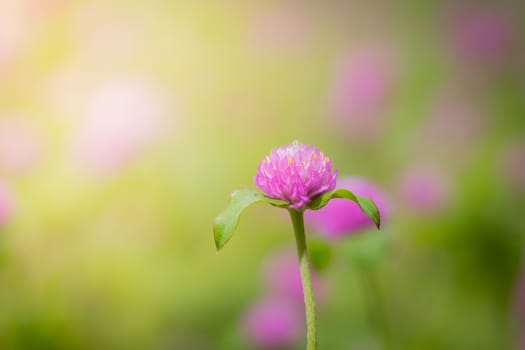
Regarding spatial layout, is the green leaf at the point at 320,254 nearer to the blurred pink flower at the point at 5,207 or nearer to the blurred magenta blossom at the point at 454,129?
the blurred pink flower at the point at 5,207

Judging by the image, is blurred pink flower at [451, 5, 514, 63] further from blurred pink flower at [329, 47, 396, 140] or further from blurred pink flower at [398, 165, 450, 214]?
blurred pink flower at [398, 165, 450, 214]

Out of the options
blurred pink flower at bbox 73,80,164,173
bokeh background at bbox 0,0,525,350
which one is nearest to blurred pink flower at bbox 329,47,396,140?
bokeh background at bbox 0,0,525,350

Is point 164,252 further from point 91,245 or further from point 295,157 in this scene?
point 295,157

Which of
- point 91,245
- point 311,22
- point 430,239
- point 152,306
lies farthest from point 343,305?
point 311,22

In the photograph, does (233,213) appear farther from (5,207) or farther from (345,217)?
(5,207)

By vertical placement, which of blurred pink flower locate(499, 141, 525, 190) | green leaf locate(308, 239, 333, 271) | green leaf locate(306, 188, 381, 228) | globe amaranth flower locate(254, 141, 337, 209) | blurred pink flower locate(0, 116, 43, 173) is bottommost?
blurred pink flower locate(499, 141, 525, 190)

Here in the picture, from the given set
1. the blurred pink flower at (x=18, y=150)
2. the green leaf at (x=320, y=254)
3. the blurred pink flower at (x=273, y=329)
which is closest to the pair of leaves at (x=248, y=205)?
the green leaf at (x=320, y=254)
